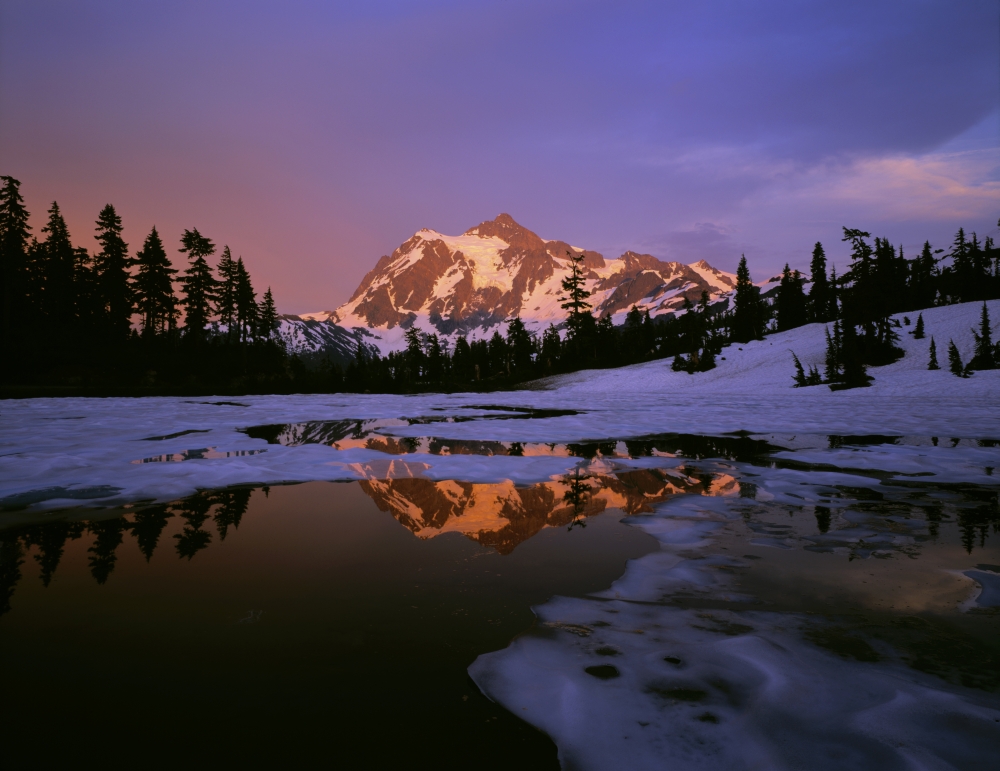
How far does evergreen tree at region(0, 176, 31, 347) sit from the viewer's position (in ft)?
126

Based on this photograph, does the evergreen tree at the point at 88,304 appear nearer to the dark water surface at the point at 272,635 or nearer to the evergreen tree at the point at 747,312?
the dark water surface at the point at 272,635

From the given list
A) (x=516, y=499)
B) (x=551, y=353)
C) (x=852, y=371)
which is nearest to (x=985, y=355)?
(x=852, y=371)

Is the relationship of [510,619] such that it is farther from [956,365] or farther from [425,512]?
[956,365]

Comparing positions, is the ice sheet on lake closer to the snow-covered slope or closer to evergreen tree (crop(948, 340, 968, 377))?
the snow-covered slope

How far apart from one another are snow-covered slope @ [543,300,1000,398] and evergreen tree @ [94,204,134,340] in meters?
44.6

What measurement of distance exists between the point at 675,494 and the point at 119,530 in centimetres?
586

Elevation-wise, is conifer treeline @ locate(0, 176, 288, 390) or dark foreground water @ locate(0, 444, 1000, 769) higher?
conifer treeline @ locate(0, 176, 288, 390)

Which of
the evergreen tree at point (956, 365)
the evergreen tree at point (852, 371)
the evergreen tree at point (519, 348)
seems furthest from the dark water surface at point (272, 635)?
the evergreen tree at point (519, 348)

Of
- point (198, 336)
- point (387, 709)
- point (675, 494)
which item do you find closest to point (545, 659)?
point (387, 709)

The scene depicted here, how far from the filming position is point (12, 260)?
→ 3891 cm

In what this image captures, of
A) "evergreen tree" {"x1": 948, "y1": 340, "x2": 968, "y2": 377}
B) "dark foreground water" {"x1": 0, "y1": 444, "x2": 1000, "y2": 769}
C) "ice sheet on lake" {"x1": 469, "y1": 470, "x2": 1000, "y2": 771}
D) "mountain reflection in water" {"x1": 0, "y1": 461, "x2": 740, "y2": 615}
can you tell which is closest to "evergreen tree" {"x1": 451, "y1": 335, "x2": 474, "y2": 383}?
"evergreen tree" {"x1": 948, "y1": 340, "x2": 968, "y2": 377}

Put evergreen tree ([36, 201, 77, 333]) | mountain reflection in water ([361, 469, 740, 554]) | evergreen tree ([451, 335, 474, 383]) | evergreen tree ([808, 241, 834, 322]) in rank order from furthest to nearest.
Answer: evergreen tree ([451, 335, 474, 383]) → evergreen tree ([808, 241, 834, 322]) → evergreen tree ([36, 201, 77, 333]) → mountain reflection in water ([361, 469, 740, 554])

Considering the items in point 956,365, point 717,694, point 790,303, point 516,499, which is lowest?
point 717,694

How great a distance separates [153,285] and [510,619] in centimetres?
6212
